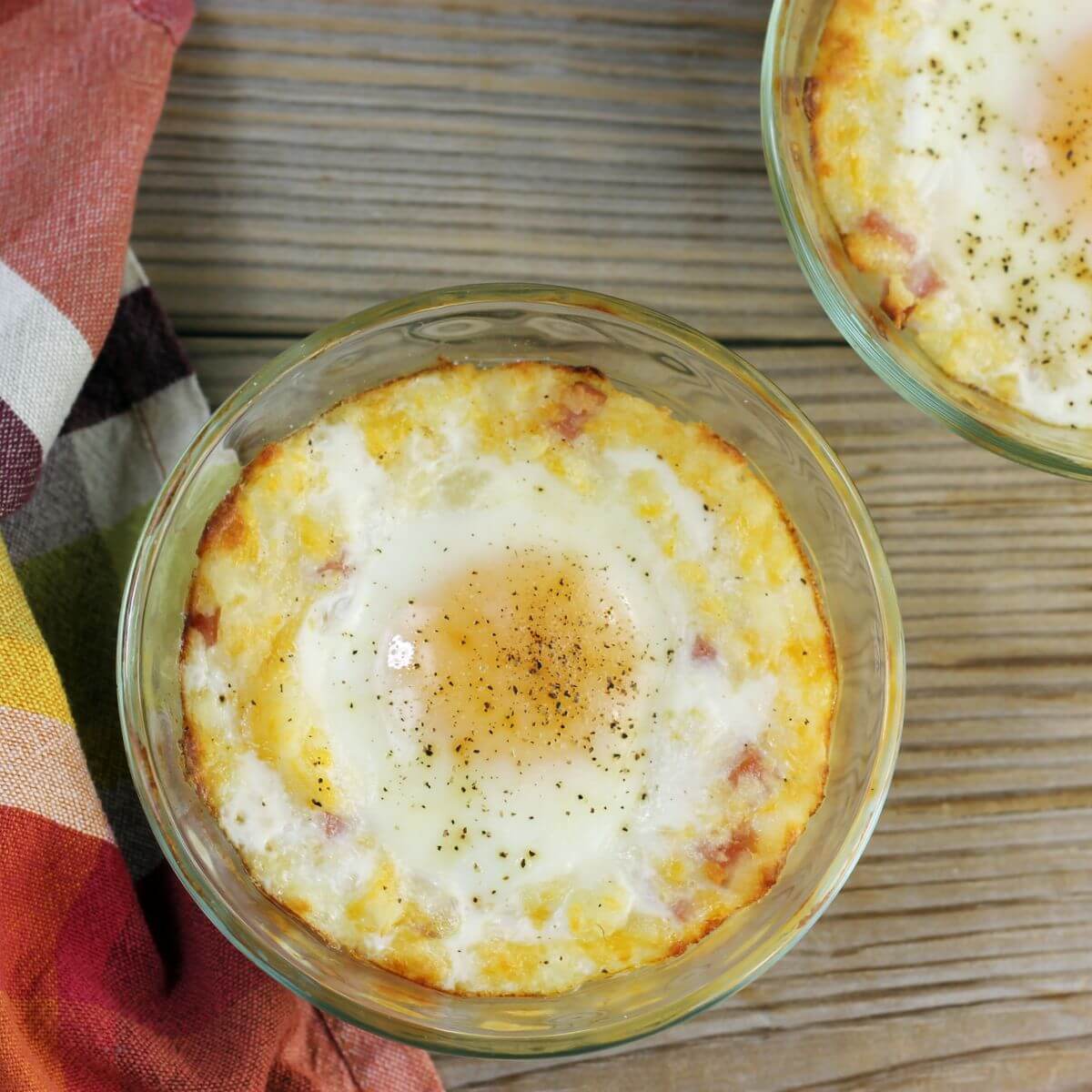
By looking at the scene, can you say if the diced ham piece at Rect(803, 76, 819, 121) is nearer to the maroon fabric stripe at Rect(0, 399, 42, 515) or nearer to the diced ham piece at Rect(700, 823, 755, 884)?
the diced ham piece at Rect(700, 823, 755, 884)

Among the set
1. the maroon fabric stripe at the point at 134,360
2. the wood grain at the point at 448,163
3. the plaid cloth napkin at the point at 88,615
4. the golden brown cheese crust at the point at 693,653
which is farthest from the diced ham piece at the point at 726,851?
the maroon fabric stripe at the point at 134,360

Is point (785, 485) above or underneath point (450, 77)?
underneath

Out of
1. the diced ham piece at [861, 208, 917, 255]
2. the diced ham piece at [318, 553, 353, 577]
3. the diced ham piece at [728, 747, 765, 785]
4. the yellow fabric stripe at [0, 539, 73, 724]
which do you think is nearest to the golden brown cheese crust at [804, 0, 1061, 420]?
the diced ham piece at [861, 208, 917, 255]

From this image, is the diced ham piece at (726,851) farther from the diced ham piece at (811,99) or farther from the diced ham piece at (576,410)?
the diced ham piece at (811,99)

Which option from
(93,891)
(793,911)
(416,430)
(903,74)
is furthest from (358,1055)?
(903,74)

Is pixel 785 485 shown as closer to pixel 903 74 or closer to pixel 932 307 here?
pixel 932 307

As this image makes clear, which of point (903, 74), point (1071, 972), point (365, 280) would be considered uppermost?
point (903, 74)
